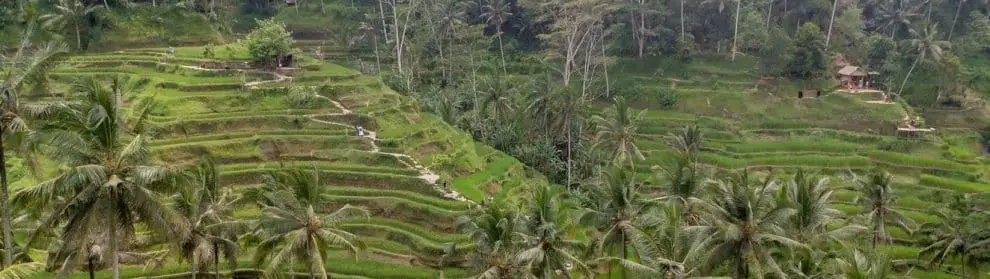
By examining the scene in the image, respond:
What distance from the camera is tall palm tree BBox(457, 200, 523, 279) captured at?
79.4 feet

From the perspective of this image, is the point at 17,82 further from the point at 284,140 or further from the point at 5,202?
the point at 284,140

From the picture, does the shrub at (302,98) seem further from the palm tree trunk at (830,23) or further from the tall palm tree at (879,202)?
the palm tree trunk at (830,23)

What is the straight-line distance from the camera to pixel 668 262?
20797mm

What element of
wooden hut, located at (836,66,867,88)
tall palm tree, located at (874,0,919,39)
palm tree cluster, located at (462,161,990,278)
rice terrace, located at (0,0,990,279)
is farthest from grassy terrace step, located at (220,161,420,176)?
tall palm tree, located at (874,0,919,39)

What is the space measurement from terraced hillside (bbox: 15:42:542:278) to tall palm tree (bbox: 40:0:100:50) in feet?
12.0

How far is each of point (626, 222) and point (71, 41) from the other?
46279 millimetres

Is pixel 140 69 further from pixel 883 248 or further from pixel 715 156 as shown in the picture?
pixel 883 248

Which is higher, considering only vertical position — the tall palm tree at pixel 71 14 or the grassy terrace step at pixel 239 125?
the tall palm tree at pixel 71 14

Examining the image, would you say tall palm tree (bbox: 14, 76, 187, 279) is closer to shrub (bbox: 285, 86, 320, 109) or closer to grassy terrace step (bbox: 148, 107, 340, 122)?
grassy terrace step (bbox: 148, 107, 340, 122)

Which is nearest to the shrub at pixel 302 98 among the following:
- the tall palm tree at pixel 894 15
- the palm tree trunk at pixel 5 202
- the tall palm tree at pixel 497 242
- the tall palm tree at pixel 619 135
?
the tall palm tree at pixel 619 135

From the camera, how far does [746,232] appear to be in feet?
74.5

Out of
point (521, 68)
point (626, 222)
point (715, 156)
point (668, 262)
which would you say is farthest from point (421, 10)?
point (668, 262)

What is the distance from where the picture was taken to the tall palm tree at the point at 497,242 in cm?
2419

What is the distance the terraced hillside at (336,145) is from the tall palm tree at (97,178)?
37.7 ft
